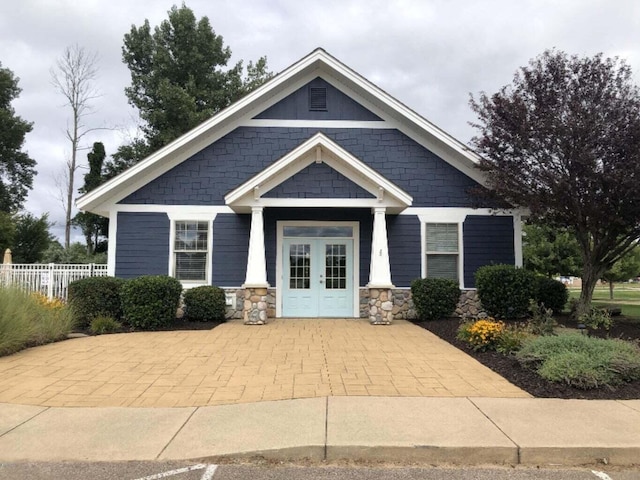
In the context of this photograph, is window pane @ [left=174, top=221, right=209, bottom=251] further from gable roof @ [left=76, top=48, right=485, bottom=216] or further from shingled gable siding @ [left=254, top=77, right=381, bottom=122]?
shingled gable siding @ [left=254, top=77, right=381, bottom=122]

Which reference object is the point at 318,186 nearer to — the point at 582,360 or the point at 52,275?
the point at 582,360

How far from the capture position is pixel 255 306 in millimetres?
11391

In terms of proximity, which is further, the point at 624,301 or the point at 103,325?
the point at 624,301

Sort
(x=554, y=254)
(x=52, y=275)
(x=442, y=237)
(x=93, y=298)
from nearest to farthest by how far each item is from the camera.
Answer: (x=93, y=298)
(x=442, y=237)
(x=52, y=275)
(x=554, y=254)

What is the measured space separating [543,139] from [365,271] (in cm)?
544

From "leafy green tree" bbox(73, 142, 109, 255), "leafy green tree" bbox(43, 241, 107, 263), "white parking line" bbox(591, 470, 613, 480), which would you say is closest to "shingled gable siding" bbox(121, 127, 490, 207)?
"white parking line" bbox(591, 470, 613, 480)

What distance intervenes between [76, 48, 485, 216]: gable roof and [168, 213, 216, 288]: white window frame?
135 cm

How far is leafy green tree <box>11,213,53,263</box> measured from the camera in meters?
28.3

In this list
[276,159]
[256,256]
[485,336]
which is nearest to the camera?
[485,336]

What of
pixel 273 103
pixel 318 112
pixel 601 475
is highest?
pixel 273 103

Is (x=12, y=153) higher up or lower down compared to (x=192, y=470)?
higher up

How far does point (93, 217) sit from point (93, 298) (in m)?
16.6

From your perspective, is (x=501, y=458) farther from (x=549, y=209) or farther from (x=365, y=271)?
(x=365, y=271)

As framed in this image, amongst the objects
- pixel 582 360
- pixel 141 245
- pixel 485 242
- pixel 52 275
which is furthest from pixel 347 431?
pixel 52 275
